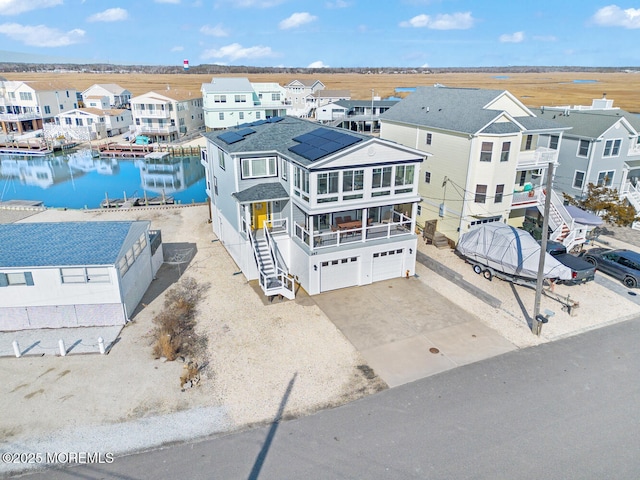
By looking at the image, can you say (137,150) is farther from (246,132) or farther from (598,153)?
(598,153)

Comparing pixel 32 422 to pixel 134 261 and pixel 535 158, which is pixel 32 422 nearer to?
pixel 134 261

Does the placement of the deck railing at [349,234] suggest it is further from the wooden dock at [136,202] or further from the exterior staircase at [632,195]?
the exterior staircase at [632,195]

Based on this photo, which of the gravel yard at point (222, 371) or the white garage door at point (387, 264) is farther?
the white garage door at point (387, 264)

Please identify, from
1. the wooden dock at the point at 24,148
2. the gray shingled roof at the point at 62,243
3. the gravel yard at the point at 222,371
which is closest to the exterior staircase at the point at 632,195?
the gravel yard at the point at 222,371

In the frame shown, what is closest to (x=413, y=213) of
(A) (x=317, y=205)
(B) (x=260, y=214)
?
(A) (x=317, y=205)

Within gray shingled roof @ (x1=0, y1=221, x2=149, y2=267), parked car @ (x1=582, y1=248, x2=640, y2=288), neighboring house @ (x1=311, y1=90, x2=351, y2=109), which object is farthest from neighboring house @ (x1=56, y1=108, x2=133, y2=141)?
parked car @ (x1=582, y1=248, x2=640, y2=288)

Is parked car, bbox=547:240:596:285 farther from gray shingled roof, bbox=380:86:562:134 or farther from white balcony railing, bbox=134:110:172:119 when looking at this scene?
white balcony railing, bbox=134:110:172:119

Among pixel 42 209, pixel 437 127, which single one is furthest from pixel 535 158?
pixel 42 209
